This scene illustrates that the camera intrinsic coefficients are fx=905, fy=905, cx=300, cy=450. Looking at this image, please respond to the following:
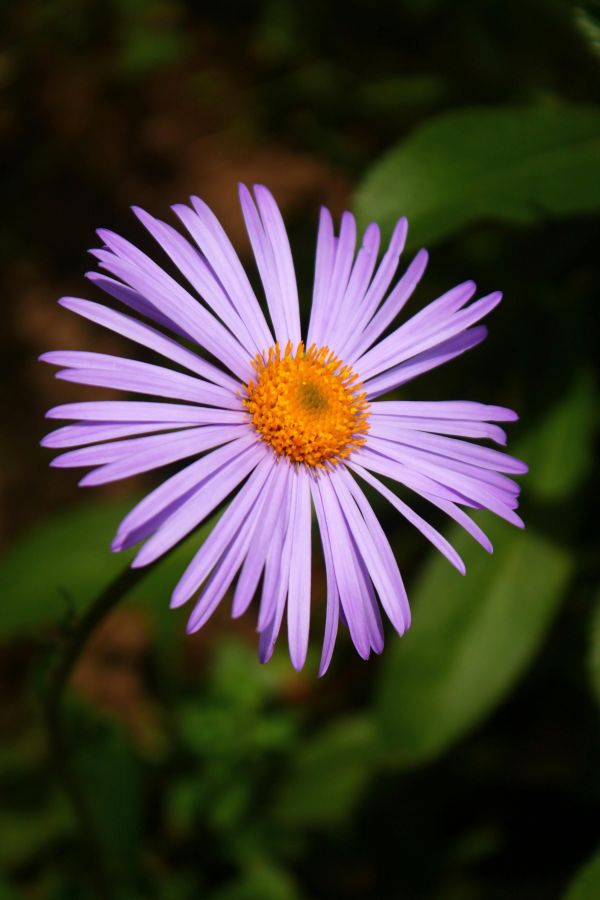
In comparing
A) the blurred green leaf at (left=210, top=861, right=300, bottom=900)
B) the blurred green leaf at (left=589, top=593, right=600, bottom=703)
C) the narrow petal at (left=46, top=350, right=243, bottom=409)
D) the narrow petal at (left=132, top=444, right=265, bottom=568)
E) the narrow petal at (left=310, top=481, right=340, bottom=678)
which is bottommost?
the blurred green leaf at (left=210, top=861, right=300, bottom=900)

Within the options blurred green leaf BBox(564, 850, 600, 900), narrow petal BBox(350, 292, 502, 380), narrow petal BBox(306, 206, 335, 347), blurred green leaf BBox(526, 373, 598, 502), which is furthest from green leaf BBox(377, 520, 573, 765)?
narrow petal BBox(306, 206, 335, 347)

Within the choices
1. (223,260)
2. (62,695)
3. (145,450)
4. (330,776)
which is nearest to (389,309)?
(223,260)

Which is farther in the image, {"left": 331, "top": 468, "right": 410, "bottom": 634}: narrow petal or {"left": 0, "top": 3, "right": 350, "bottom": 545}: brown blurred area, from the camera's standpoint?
{"left": 0, "top": 3, "right": 350, "bottom": 545}: brown blurred area

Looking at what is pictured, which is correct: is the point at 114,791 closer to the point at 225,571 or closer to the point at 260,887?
the point at 260,887

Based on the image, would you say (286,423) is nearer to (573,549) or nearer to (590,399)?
(573,549)

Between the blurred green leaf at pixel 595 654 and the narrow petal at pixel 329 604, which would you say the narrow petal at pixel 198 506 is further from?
the blurred green leaf at pixel 595 654

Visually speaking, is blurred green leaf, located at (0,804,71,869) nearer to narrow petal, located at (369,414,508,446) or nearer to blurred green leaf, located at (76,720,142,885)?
blurred green leaf, located at (76,720,142,885)

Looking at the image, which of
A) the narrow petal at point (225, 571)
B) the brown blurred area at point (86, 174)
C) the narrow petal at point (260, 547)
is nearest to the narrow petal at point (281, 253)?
the narrow petal at point (260, 547)
